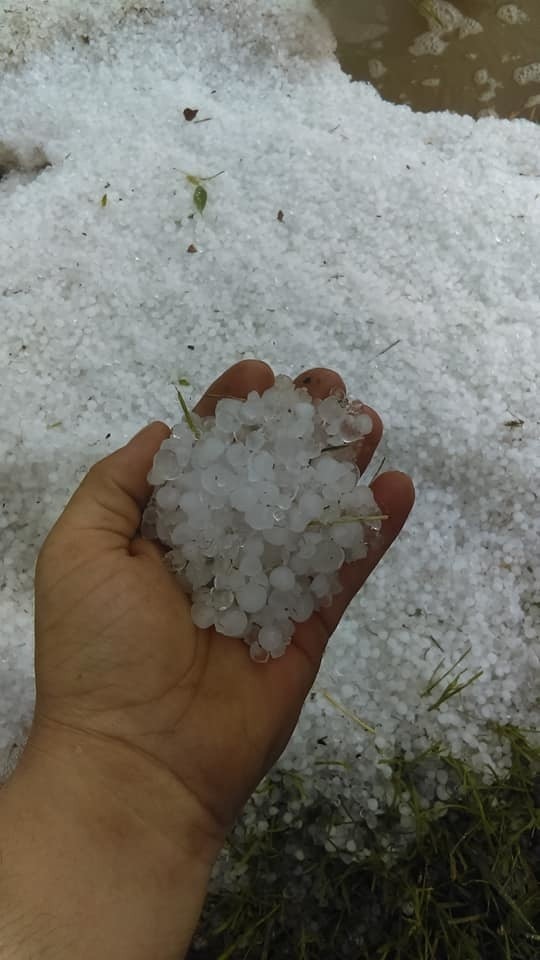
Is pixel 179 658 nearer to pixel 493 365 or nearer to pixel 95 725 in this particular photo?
pixel 95 725

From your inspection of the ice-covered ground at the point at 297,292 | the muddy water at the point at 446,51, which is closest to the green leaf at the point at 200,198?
the ice-covered ground at the point at 297,292

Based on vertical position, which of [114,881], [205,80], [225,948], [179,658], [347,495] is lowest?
[225,948]

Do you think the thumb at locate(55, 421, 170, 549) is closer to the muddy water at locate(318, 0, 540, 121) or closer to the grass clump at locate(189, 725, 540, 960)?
the grass clump at locate(189, 725, 540, 960)

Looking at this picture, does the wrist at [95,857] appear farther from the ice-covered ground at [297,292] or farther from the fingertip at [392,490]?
the fingertip at [392,490]

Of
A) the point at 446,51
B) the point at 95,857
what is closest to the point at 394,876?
the point at 95,857

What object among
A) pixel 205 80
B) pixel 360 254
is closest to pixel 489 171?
pixel 360 254

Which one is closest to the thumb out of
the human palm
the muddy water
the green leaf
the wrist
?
the human palm

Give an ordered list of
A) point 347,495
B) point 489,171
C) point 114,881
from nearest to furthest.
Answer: point 114,881, point 347,495, point 489,171

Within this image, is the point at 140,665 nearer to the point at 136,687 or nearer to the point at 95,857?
the point at 136,687
